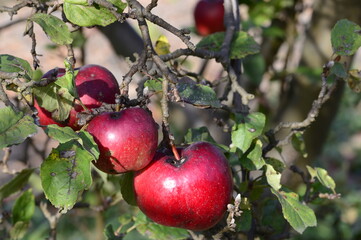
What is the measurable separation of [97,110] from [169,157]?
0.41 feet

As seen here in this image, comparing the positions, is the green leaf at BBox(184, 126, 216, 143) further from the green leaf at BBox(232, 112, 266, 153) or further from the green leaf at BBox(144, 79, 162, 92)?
the green leaf at BBox(144, 79, 162, 92)

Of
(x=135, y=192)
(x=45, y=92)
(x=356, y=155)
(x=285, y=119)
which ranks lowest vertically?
(x=356, y=155)

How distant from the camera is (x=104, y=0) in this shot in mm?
789

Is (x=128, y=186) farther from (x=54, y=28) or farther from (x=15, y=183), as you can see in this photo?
(x=15, y=183)

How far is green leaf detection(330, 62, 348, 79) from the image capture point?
3.33 feet

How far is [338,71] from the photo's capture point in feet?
3.36

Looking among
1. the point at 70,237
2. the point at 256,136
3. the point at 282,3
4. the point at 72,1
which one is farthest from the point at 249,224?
the point at 70,237

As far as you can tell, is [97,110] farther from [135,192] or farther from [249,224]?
[249,224]

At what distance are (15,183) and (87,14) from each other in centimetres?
46

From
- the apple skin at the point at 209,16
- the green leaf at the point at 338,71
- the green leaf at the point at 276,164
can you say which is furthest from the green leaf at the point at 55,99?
the apple skin at the point at 209,16

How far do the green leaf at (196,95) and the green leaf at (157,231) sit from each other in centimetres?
32

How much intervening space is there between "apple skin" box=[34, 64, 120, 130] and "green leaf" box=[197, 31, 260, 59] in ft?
0.98

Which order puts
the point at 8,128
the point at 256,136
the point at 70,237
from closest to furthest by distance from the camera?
the point at 8,128 < the point at 256,136 < the point at 70,237

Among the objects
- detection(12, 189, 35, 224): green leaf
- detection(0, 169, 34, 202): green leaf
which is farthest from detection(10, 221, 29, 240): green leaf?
detection(0, 169, 34, 202): green leaf
